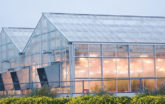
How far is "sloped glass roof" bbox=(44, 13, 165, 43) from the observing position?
33.0m

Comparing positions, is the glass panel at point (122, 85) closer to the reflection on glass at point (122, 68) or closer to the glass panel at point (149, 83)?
the reflection on glass at point (122, 68)

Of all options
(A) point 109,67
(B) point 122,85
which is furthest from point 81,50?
(B) point 122,85

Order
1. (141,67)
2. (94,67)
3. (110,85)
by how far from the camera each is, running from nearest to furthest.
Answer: (110,85)
(94,67)
(141,67)

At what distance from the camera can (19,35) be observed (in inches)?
1745

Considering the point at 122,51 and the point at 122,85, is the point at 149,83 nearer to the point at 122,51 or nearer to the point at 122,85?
the point at 122,85

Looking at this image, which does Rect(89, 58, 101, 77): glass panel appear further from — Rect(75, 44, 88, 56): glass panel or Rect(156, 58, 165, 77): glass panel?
Rect(156, 58, 165, 77): glass panel

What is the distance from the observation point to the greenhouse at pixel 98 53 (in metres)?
31.6

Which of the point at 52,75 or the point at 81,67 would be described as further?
the point at 52,75

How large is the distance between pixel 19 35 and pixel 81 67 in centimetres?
1466

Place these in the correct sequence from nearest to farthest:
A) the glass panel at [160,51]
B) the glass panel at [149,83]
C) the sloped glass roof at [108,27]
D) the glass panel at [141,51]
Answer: the glass panel at [149,83]
the glass panel at [141,51]
the sloped glass roof at [108,27]
the glass panel at [160,51]

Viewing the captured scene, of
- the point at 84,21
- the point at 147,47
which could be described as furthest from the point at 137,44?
the point at 84,21

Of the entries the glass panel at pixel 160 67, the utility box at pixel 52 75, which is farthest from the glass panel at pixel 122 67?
the utility box at pixel 52 75

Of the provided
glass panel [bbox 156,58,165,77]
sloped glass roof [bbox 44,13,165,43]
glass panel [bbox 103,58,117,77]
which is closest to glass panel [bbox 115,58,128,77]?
glass panel [bbox 103,58,117,77]

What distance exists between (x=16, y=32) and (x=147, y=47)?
16.8 metres
